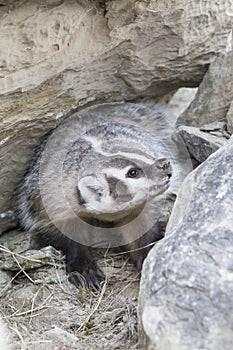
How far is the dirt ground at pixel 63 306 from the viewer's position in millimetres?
2500

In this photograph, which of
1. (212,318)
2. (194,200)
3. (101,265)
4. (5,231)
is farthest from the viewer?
(5,231)

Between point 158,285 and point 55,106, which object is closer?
point 158,285

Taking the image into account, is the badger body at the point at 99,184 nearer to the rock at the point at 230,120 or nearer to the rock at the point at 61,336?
the rock at the point at 230,120

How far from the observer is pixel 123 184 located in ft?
9.59

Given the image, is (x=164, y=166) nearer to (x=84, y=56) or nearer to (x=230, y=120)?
(x=230, y=120)

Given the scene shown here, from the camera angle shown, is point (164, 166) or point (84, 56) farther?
point (84, 56)

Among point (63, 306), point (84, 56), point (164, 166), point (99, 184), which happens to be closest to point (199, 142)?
point (164, 166)

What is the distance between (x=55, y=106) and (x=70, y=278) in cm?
81

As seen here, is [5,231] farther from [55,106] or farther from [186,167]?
[186,167]

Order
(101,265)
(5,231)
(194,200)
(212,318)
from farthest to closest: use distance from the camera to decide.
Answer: (5,231) → (101,265) → (194,200) → (212,318)

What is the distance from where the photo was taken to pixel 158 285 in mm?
1942

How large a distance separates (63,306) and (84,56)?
1.12 m

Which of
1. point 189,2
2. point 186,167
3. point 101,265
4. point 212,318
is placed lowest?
point 101,265

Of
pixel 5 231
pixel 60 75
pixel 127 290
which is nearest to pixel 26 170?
pixel 5 231
